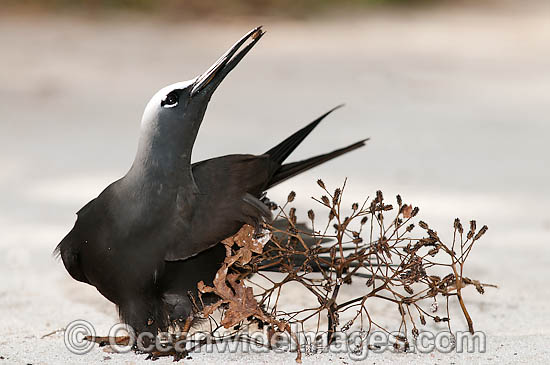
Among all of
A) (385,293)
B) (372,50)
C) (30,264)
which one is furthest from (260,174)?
(372,50)

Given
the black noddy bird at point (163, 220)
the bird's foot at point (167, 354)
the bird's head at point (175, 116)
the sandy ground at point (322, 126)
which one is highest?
the sandy ground at point (322, 126)

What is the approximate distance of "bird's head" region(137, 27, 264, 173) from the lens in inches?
68.4

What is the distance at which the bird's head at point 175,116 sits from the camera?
174 centimetres

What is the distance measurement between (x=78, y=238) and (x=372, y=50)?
5.04 metres

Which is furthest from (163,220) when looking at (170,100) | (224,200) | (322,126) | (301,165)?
(322,126)

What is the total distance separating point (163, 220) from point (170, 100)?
10.4 inches

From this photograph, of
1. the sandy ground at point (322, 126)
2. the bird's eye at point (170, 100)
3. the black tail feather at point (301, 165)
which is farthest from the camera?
the sandy ground at point (322, 126)

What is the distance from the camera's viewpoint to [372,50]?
656 cm

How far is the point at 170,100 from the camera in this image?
1.74 m

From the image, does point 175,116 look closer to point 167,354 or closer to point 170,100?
point 170,100

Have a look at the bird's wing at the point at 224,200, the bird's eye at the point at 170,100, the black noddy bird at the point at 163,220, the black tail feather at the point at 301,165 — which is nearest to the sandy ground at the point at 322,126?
the black noddy bird at the point at 163,220

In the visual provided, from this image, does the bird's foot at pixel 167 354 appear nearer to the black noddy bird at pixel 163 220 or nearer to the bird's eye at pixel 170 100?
the black noddy bird at pixel 163 220

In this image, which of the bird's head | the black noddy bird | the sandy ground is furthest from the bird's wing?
the sandy ground

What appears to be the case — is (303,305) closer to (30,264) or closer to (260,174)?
(260,174)
